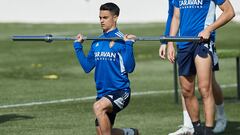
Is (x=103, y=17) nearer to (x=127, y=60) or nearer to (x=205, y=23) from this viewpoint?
(x=127, y=60)

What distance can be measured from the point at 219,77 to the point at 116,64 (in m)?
9.67

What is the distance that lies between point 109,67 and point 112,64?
0.17 ft

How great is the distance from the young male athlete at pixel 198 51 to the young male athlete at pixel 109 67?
100 centimetres

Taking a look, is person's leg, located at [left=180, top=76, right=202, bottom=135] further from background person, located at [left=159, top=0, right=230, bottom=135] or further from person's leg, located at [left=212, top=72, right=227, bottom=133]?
person's leg, located at [left=212, top=72, right=227, bottom=133]

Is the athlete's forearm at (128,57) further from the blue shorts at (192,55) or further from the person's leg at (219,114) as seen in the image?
the person's leg at (219,114)

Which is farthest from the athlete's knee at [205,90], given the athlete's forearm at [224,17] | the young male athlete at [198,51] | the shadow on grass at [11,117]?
the shadow on grass at [11,117]

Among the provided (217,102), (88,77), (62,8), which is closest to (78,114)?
(217,102)

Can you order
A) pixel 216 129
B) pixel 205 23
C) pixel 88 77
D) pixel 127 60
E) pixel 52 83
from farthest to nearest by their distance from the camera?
pixel 88 77, pixel 52 83, pixel 216 129, pixel 205 23, pixel 127 60

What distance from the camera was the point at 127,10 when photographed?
4484cm

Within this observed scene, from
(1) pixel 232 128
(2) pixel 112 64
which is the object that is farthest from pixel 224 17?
(1) pixel 232 128

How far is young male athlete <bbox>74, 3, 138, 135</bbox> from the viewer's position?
9.86m

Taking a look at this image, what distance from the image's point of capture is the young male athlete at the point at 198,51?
1051 centimetres

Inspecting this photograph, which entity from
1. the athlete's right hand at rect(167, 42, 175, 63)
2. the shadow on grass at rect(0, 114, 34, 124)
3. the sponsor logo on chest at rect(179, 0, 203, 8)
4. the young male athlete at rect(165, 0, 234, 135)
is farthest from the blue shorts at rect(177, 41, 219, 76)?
the shadow on grass at rect(0, 114, 34, 124)

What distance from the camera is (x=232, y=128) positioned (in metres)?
12.2
